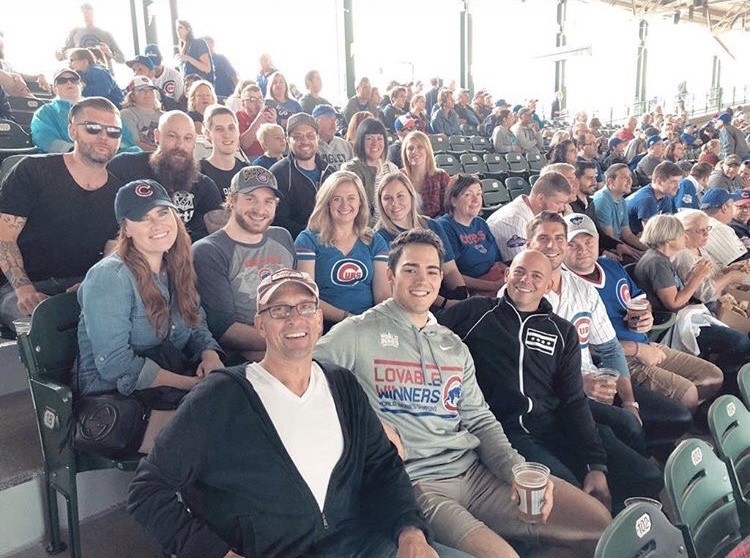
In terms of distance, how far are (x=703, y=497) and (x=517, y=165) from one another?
7.24 meters

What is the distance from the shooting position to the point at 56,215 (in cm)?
256

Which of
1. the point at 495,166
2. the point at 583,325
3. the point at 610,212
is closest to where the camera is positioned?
the point at 583,325

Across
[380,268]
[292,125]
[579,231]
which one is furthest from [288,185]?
[579,231]

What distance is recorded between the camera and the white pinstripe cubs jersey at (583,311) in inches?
109

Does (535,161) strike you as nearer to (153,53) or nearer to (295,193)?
(153,53)

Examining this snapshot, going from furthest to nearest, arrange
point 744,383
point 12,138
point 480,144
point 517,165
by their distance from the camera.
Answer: point 480,144, point 517,165, point 12,138, point 744,383

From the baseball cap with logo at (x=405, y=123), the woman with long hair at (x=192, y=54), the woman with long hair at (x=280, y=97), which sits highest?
the woman with long hair at (x=192, y=54)

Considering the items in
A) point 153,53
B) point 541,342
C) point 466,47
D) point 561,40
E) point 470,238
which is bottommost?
point 541,342

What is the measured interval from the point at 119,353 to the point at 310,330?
0.78m

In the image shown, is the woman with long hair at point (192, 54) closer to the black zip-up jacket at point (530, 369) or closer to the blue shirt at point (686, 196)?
the blue shirt at point (686, 196)

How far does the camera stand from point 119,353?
6.37 feet

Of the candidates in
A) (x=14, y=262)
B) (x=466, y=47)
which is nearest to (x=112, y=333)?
(x=14, y=262)

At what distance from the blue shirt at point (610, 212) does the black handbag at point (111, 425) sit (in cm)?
429

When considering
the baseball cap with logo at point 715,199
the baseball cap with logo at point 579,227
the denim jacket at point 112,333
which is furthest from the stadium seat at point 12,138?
the baseball cap with logo at point 715,199
